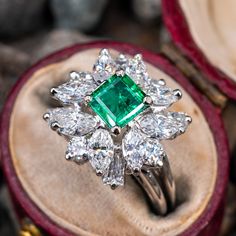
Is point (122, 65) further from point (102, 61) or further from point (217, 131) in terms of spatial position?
point (217, 131)

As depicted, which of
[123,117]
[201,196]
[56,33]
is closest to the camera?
[123,117]

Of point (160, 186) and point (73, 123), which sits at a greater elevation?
point (73, 123)

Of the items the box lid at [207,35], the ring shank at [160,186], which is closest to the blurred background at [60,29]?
the box lid at [207,35]

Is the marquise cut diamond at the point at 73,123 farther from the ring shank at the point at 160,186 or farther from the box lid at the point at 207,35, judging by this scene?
the box lid at the point at 207,35

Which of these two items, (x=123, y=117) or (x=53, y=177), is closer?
(x=123, y=117)

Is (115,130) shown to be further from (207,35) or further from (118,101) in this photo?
(207,35)

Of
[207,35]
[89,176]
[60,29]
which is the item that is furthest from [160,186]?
[60,29]

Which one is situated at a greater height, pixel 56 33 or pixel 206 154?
pixel 56 33

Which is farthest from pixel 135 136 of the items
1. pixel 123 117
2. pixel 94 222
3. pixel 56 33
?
pixel 56 33
